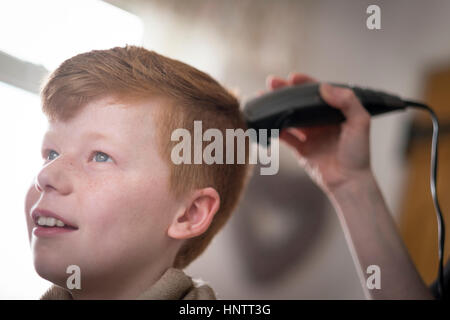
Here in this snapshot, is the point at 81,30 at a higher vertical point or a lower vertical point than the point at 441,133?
lower

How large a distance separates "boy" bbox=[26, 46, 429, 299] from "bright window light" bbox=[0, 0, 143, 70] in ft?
0.04

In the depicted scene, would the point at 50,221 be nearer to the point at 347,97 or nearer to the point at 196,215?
the point at 196,215

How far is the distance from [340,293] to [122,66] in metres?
0.97

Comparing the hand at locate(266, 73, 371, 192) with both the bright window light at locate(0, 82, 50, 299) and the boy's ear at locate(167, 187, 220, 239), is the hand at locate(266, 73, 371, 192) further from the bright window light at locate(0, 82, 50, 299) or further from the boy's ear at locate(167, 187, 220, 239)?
the bright window light at locate(0, 82, 50, 299)

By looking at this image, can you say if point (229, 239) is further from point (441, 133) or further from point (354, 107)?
point (441, 133)

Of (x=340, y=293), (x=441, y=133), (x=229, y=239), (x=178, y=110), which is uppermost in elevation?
(x=441, y=133)

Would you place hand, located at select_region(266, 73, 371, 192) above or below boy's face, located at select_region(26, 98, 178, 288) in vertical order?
above

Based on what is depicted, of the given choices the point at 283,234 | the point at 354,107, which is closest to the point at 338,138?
the point at 354,107

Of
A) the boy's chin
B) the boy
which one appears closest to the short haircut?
the boy

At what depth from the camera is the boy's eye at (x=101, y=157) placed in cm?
41

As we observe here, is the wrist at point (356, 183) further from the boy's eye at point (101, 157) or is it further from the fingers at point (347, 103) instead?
the boy's eye at point (101, 157)

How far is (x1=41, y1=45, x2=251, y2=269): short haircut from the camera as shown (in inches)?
17.0

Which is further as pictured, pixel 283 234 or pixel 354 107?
pixel 283 234

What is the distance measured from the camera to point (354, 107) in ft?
2.00
